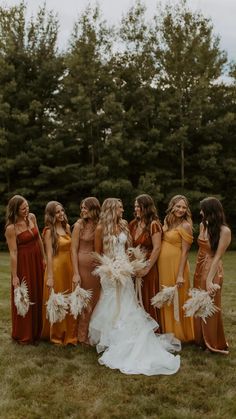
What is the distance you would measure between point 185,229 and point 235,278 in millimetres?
8630

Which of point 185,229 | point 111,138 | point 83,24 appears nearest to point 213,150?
point 111,138

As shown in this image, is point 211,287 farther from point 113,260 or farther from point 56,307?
point 56,307

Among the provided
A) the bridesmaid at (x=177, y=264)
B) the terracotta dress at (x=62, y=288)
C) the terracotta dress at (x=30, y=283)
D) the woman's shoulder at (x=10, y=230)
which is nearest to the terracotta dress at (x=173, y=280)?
the bridesmaid at (x=177, y=264)

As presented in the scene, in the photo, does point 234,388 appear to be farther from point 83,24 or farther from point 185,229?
point 83,24

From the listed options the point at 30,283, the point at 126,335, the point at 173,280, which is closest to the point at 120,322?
the point at 126,335

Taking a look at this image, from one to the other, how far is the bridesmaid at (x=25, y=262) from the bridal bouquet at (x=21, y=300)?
167 millimetres

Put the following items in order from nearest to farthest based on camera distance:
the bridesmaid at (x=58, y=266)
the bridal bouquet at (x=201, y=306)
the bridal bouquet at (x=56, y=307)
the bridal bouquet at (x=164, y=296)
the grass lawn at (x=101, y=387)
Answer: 1. the grass lawn at (x=101, y=387)
2. the bridal bouquet at (x=201, y=306)
3. the bridal bouquet at (x=56, y=307)
4. the bridal bouquet at (x=164, y=296)
5. the bridesmaid at (x=58, y=266)

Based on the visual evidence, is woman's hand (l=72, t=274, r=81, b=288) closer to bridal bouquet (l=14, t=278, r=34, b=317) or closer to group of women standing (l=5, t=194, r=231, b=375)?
group of women standing (l=5, t=194, r=231, b=375)

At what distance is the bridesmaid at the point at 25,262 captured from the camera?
22.7 feet

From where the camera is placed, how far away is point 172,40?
81.9 feet

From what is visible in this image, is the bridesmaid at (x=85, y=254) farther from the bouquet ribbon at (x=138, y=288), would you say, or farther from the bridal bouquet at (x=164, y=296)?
the bridal bouquet at (x=164, y=296)

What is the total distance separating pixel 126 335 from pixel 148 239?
1500 mm

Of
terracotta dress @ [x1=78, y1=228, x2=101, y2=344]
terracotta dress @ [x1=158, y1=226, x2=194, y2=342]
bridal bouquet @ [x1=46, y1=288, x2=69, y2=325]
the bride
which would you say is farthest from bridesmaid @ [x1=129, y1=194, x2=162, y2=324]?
bridal bouquet @ [x1=46, y1=288, x2=69, y2=325]

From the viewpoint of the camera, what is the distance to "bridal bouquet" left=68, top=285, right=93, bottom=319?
21.5 feet
